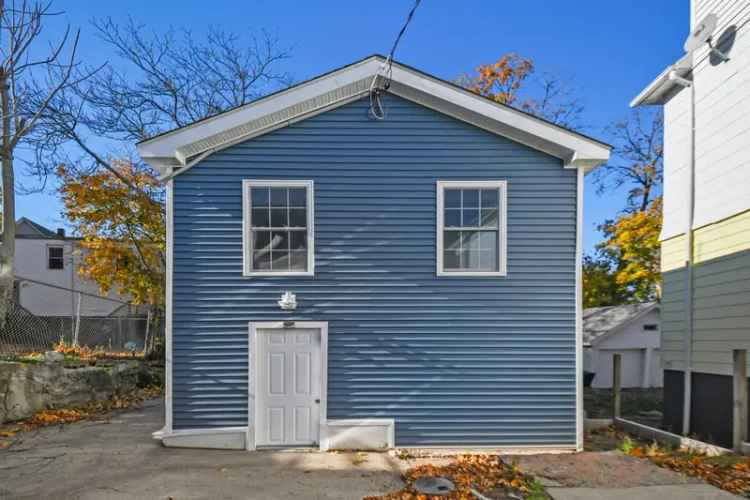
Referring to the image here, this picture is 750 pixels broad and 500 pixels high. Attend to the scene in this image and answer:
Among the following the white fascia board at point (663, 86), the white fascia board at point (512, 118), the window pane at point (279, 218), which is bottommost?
the window pane at point (279, 218)

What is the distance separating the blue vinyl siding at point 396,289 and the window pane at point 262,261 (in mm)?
223

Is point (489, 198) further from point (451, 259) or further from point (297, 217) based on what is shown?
point (297, 217)

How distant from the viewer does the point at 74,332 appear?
14.4 metres

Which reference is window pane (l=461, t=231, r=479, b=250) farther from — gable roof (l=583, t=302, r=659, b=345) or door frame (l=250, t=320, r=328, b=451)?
gable roof (l=583, t=302, r=659, b=345)

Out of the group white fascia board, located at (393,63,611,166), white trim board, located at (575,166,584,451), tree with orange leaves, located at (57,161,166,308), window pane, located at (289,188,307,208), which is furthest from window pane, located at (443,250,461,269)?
tree with orange leaves, located at (57,161,166,308)

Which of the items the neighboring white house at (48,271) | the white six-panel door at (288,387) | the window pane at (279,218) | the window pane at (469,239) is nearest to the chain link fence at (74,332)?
the white six-panel door at (288,387)

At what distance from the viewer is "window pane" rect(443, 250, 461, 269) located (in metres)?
7.62

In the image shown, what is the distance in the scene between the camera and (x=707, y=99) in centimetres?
911

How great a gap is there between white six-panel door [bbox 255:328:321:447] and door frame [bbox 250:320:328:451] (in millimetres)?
53

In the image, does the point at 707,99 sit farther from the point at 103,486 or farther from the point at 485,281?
the point at 103,486

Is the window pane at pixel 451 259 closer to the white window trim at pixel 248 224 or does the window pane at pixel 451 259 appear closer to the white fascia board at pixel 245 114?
the white window trim at pixel 248 224

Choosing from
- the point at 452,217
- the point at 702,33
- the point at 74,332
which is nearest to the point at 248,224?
the point at 452,217

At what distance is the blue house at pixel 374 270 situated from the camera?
7.38 metres

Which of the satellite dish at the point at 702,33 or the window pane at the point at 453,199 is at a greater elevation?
the satellite dish at the point at 702,33
